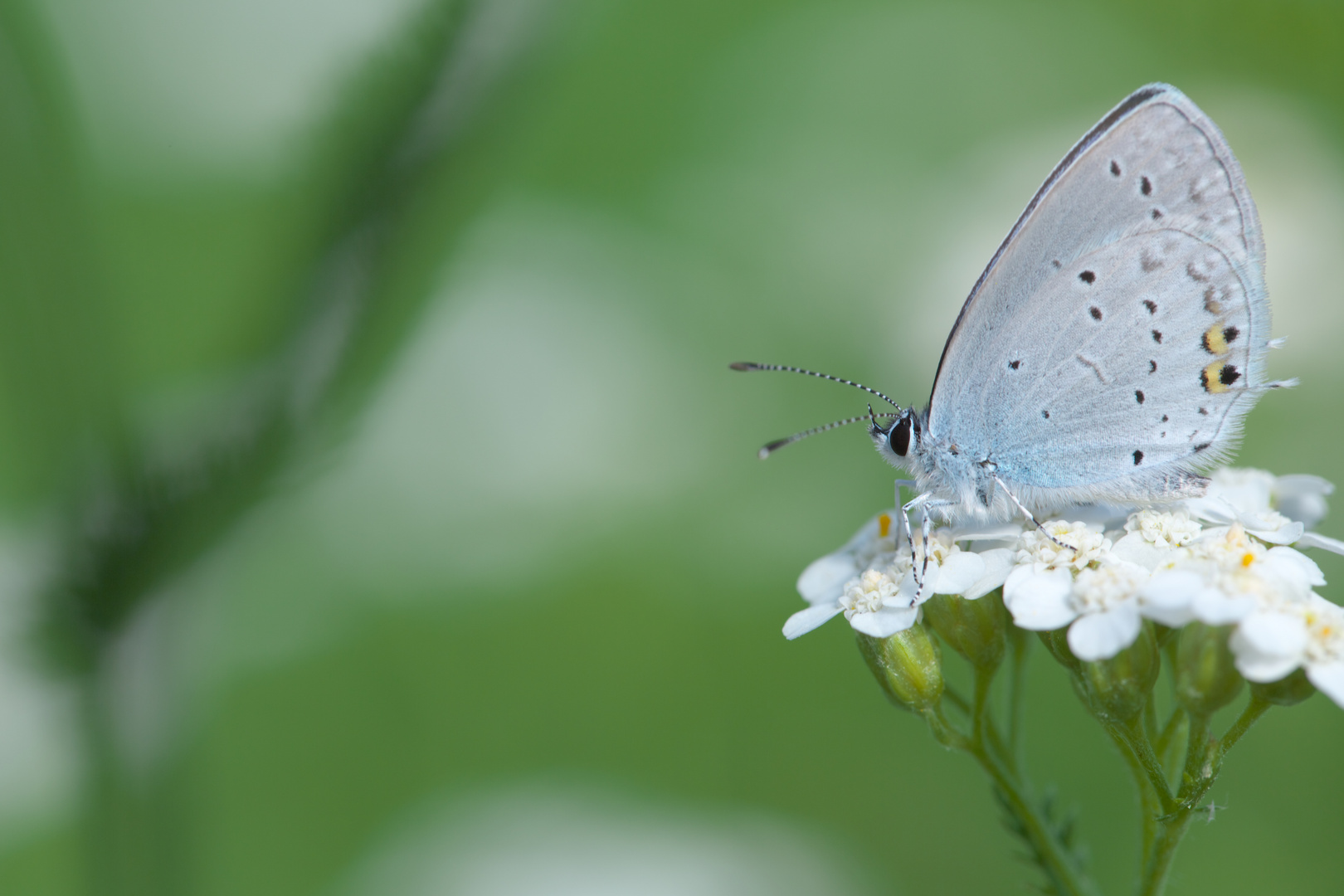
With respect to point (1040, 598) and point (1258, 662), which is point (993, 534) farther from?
point (1258, 662)

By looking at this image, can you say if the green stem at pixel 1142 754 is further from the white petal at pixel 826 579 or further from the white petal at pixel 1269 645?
the white petal at pixel 826 579

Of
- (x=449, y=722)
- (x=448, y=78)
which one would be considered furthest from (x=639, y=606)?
(x=448, y=78)

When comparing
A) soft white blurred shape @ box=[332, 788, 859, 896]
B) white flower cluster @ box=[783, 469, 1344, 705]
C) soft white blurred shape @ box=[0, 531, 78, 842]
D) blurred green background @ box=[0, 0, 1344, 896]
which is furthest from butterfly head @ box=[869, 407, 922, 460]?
soft white blurred shape @ box=[0, 531, 78, 842]

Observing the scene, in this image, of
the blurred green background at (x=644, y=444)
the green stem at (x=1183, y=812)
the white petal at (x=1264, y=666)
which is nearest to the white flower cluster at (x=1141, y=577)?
the white petal at (x=1264, y=666)

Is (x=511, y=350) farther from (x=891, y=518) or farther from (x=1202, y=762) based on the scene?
(x=1202, y=762)

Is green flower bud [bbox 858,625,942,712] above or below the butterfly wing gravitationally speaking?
below

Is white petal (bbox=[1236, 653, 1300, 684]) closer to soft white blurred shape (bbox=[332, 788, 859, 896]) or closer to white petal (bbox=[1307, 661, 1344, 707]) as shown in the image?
white petal (bbox=[1307, 661, 1344, 707])
